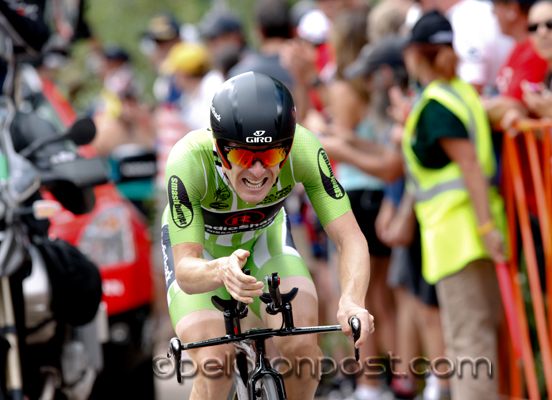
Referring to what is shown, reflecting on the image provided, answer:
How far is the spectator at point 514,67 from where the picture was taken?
473 cm

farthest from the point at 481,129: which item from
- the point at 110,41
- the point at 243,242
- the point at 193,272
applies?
the point at 110,41

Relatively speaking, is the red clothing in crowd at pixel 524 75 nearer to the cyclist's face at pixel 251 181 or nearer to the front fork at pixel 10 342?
the cyclist's face at pixel 251 181

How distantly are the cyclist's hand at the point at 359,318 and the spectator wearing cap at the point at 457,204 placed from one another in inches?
82.9

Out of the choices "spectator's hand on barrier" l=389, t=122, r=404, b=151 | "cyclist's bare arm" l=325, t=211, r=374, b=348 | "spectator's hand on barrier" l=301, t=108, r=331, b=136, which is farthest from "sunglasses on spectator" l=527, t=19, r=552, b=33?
"cyclist's bare arm" l=325, t=211, r=374, b=348

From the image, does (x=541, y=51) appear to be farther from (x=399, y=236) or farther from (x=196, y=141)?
(x=196, y=141)

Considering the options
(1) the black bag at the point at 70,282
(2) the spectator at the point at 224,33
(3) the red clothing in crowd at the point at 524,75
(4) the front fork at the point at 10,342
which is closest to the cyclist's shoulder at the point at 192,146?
Result: (4) the front fork at the point at 10,342

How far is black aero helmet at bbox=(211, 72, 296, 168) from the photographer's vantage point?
267cm

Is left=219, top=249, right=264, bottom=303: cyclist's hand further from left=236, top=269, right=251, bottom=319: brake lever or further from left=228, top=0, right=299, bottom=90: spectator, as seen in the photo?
left=228, top=0, right=299, bottom=90: spectator

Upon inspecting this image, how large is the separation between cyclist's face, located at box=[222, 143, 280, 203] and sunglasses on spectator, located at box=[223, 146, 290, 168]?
23mm

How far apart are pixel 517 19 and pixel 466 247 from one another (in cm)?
158

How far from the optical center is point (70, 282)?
442 centimetres

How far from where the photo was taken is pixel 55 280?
14.6 feet

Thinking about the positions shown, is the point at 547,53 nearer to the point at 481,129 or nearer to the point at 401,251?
the point at 481,129

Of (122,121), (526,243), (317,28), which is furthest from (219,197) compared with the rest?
(122,121)
